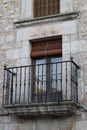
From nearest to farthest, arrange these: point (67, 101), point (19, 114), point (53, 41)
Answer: point (67, 101) → point (19, 114) → point (53, 41)

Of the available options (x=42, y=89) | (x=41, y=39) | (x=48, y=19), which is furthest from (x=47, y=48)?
(x=42, y=89)

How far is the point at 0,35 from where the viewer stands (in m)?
10.5

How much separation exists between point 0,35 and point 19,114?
2336mm

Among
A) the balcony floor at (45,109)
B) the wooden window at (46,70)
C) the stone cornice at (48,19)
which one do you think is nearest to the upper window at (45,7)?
the stone cornice at (48,19)

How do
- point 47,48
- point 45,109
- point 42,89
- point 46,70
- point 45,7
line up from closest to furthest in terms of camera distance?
point 45,109 < point 42,89 < point 46,70 < point 47,48 < point 45,7

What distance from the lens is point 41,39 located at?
32.9 ft

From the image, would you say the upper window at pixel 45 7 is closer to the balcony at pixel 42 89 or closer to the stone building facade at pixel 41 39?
the stone building facade at pixel 41 39

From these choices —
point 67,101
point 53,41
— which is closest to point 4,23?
A: point 53,41

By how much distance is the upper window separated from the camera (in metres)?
10.2

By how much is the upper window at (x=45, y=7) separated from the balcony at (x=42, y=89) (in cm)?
139

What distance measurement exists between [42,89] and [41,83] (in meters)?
0.16

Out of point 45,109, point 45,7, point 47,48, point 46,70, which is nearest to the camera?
point 45,109

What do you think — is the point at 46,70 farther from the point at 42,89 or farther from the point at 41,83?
the point at 42,89

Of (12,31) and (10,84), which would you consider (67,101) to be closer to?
(10,84)
